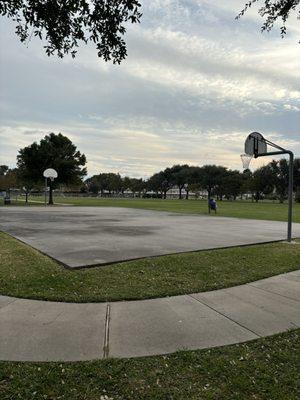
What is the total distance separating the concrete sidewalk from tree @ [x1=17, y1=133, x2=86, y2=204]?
43.1 m

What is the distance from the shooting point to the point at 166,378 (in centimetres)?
335

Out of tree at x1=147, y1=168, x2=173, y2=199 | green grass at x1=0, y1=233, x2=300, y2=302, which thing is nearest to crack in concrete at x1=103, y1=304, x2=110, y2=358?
green grass at x1=0, y1=233, x2=300, y2=302

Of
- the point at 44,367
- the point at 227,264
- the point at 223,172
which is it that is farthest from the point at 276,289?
the point at 223,172

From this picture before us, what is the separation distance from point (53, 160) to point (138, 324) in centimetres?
4451

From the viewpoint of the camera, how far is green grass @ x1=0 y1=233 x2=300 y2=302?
577 centimetres

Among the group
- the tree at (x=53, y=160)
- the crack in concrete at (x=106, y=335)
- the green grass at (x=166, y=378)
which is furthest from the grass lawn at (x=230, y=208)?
the green grass at (x=166, y=378)

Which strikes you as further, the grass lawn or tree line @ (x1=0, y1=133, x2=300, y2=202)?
tree line @ (x1=0, y1=133, x2=300, y2=202)

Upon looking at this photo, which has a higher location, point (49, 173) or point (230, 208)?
point (49, 173)

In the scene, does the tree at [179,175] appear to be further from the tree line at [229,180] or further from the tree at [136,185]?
the tree at [136,185]

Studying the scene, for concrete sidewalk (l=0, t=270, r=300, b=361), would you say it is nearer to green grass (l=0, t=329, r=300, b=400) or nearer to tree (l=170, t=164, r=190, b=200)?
green grass (l=0, t=329, r=300, b=400)

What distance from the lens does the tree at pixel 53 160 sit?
46844 millimetres

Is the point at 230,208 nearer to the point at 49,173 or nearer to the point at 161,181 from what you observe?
the point at 49,173

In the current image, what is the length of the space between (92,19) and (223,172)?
95.7 m

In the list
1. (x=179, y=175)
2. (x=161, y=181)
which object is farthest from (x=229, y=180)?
(x=161, y=181)
